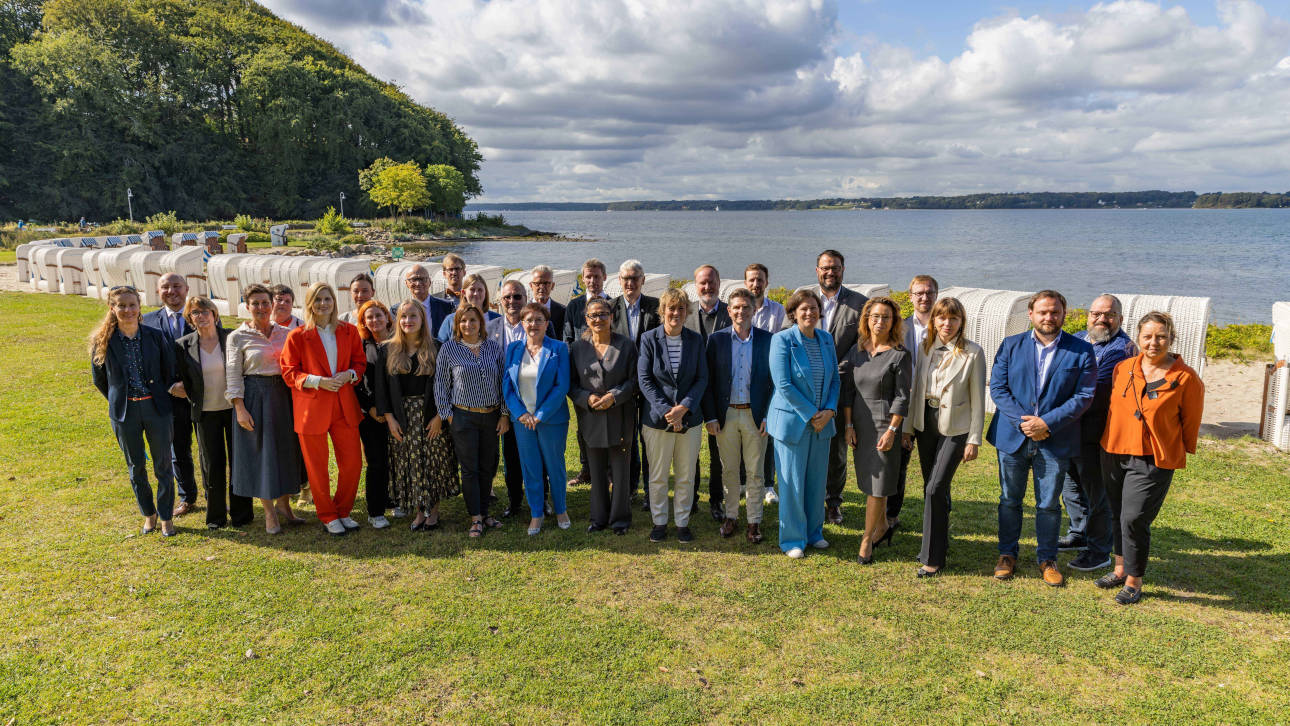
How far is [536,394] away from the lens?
18.6 ft

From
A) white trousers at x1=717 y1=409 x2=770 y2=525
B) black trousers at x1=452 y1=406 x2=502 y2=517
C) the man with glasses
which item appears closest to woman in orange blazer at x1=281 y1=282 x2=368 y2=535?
black trousers at x1=452 y1=406 x2=502 y2=517

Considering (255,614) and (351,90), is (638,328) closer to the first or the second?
(255,614)

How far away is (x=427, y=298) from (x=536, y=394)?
5.93 feet

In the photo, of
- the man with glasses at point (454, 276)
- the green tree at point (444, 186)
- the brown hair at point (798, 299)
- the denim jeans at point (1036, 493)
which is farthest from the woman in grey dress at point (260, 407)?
the green tree at point (444, 186)

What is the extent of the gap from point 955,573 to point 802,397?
1.76 metres

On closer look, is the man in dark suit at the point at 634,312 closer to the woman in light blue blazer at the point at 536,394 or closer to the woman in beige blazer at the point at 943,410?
the woman in light blue blazer at the point at 536,394

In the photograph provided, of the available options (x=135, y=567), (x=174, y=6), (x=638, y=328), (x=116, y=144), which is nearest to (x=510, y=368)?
(x=638, y=328)

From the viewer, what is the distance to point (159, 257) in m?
18.0

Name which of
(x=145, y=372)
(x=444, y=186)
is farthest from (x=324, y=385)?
(x=444, y=186)

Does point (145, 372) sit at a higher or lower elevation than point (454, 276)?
lower

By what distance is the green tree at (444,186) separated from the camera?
7944 cm

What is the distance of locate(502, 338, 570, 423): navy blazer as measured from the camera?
5645mm

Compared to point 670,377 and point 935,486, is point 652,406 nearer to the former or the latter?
point 670,377

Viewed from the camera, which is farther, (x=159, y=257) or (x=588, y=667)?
(x=159, y=257)
